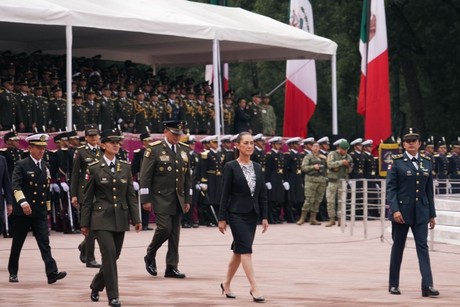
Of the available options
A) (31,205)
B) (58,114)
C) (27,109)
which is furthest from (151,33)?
(31,205)

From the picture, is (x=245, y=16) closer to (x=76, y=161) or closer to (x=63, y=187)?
(x=63, y=187)

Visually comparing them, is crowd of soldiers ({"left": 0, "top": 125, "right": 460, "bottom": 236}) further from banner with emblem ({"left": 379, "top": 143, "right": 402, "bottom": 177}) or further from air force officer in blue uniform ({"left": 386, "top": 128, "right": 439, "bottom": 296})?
air force officer in blue uniform ({"left": 386, "top": 128, "right": 439, "bottom": 296})

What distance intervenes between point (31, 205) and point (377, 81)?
64.2 ft

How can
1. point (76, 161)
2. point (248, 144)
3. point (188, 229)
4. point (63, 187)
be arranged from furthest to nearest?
point (188, 229) → point (63, 187) → point (76, 161) → point (248, 144)

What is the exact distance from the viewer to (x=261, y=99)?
34281mm

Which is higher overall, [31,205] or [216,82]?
[216,82]

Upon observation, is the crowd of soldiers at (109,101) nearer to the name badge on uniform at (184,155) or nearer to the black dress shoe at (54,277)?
the name badge on uniform at (184,155)

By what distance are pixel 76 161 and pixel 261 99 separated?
17.5m

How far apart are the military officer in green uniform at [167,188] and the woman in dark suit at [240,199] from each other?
7.57 ft

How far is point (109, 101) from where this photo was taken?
2927cm

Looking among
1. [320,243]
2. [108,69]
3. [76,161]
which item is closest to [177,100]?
[108,69]

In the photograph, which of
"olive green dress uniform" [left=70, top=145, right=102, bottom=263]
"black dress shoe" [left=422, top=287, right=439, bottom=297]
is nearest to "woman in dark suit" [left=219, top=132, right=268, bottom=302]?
"black dress shoe" [left=422, top=287, right=439, bottom=297]

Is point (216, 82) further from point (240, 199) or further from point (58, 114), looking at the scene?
point (240, 199)

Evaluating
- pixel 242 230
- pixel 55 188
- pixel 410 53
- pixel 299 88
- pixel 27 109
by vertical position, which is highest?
pixel 410 53
